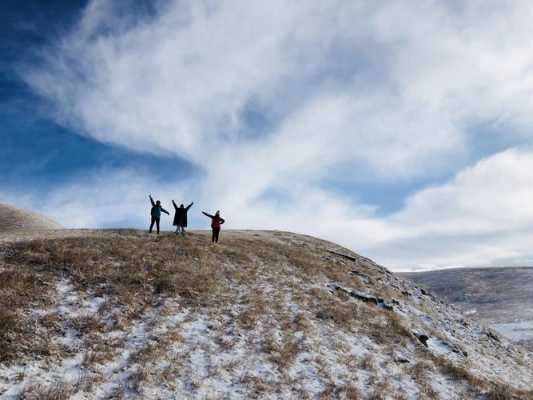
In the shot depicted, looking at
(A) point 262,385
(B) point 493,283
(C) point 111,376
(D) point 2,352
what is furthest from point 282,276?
(B) point 493,283

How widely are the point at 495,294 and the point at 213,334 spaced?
105669 millimetres

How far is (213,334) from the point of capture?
16875 mm

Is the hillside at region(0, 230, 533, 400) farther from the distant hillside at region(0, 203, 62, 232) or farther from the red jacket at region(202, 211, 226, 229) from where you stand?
the distant hillside at region(0, 203, 62, 232)

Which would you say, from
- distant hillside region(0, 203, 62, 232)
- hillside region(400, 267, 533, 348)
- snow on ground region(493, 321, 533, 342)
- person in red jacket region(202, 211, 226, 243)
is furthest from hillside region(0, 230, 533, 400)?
distant hillside region(0, 203, 62, 232)

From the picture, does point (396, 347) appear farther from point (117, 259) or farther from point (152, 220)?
point (152, 220)

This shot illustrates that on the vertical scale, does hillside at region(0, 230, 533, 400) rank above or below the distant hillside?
below

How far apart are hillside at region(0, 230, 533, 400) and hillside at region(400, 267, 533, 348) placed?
3467 cm

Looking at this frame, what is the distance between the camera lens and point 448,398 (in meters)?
15.5

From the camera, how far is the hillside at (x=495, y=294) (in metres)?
61.4

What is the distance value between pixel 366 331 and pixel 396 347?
1641mm

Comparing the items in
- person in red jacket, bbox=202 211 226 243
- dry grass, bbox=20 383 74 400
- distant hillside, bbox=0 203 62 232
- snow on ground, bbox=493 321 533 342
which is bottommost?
snow on ground, bbox=493 321 533 342

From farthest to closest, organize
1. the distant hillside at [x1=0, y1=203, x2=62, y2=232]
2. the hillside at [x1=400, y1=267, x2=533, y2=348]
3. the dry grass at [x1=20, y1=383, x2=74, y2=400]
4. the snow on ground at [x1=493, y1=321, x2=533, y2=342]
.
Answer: the distant hillside at [x1=0, y1=203, x2=62, y2=232], the hillside at [x1=400, y1=267, x2=533, y2=348], the snow on ground at [x1=493, y1=321, x2=533, y2=342], the dry grass at [x1=20, y1=383, x2=74, y2=400]

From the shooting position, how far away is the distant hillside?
68375 mm

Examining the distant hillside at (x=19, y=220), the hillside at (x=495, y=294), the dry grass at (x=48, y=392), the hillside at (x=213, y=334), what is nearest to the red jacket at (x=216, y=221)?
the hillside at (x=213, y=334)
